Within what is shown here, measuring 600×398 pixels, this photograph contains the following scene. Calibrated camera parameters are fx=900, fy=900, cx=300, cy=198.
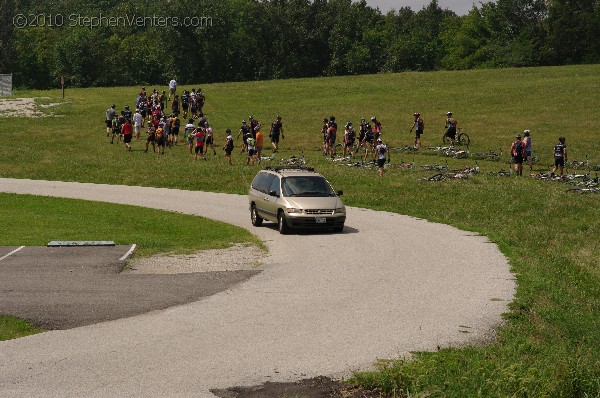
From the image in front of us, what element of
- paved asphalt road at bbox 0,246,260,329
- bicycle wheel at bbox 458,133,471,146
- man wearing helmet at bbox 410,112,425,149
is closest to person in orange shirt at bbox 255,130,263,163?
man wearing helmet at bbox 410,112,425,149

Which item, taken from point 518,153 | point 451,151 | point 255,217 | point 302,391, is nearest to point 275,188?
point 255,217

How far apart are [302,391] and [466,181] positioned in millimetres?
25704

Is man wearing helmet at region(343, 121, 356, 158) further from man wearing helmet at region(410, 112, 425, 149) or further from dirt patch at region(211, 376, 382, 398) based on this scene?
dirt patch at region(211, 376, 382, 398)

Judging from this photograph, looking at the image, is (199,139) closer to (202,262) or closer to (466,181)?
(466,181)

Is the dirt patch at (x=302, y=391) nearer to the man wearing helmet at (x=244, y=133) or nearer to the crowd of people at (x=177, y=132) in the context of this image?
the crowd of people at (x=177, y=132)

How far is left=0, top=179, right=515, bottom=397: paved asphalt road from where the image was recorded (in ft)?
38.3

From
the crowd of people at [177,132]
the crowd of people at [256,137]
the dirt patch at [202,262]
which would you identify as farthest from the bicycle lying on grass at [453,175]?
the dirt patch at [202,262]

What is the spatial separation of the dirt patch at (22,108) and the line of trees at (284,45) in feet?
143

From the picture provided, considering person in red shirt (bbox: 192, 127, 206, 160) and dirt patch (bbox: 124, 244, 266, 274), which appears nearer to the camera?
dirt patch (bbox: 124, 244, 266, 274)

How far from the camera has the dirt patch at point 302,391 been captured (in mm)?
10930

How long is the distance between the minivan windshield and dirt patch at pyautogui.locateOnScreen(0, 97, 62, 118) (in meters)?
38.0

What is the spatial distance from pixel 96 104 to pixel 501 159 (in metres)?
33.1

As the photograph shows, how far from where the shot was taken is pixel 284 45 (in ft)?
396

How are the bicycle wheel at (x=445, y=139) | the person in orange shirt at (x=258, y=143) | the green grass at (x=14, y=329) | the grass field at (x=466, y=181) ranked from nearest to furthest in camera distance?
the grass field at (x=466, y=181) < the green grass at (x=14, y=329) < the person in orange shirt at (x=258, y=143) < the bicycle wheel at (x=445, y=139)
